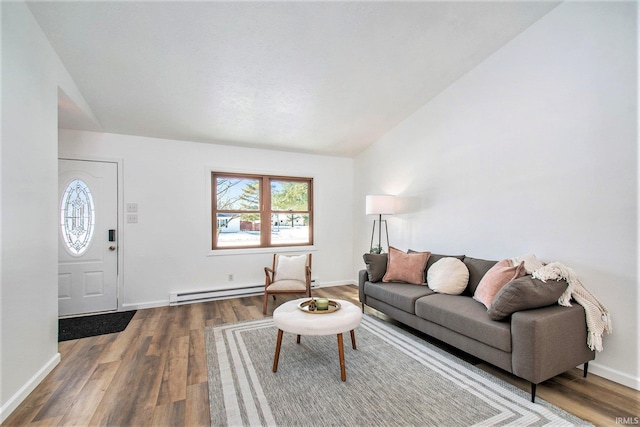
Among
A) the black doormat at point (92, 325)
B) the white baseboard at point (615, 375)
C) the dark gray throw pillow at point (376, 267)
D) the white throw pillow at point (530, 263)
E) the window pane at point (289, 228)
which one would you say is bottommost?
the black doormat at point (92, 325)

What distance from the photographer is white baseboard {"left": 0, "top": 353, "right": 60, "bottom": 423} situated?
176 centimetres

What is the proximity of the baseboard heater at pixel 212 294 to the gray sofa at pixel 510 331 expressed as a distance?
262cm

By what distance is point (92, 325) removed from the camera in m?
3.33

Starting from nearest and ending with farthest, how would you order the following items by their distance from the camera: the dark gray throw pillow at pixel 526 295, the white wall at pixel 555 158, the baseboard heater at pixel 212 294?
the dark gray throw pillow at pixel 526 295, the white wall at pixel 555 158, the baseboard heater at pixel 212 294

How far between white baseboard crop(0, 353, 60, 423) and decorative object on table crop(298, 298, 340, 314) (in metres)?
1.95

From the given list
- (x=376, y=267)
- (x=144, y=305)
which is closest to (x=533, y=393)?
(x=376, y=267)

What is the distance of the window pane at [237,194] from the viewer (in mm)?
4648

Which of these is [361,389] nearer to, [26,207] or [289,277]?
[289,277]

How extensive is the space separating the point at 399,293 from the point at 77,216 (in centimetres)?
418

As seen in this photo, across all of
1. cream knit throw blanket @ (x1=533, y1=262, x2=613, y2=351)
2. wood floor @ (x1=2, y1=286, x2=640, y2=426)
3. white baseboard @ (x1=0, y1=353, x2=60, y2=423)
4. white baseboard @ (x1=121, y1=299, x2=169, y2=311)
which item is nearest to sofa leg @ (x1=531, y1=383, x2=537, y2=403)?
wood floor @ (x1=2, y1=286, x2=640, y2=426)

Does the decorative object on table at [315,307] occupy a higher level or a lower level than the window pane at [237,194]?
lower

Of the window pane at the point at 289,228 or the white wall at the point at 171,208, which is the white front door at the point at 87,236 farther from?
the window pane at the point at 289,228

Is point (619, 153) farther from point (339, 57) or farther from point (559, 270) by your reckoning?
point (339, 57)

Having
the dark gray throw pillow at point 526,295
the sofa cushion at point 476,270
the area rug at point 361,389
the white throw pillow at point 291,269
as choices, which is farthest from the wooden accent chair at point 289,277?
the dark gray throw pillow at point 526,295
